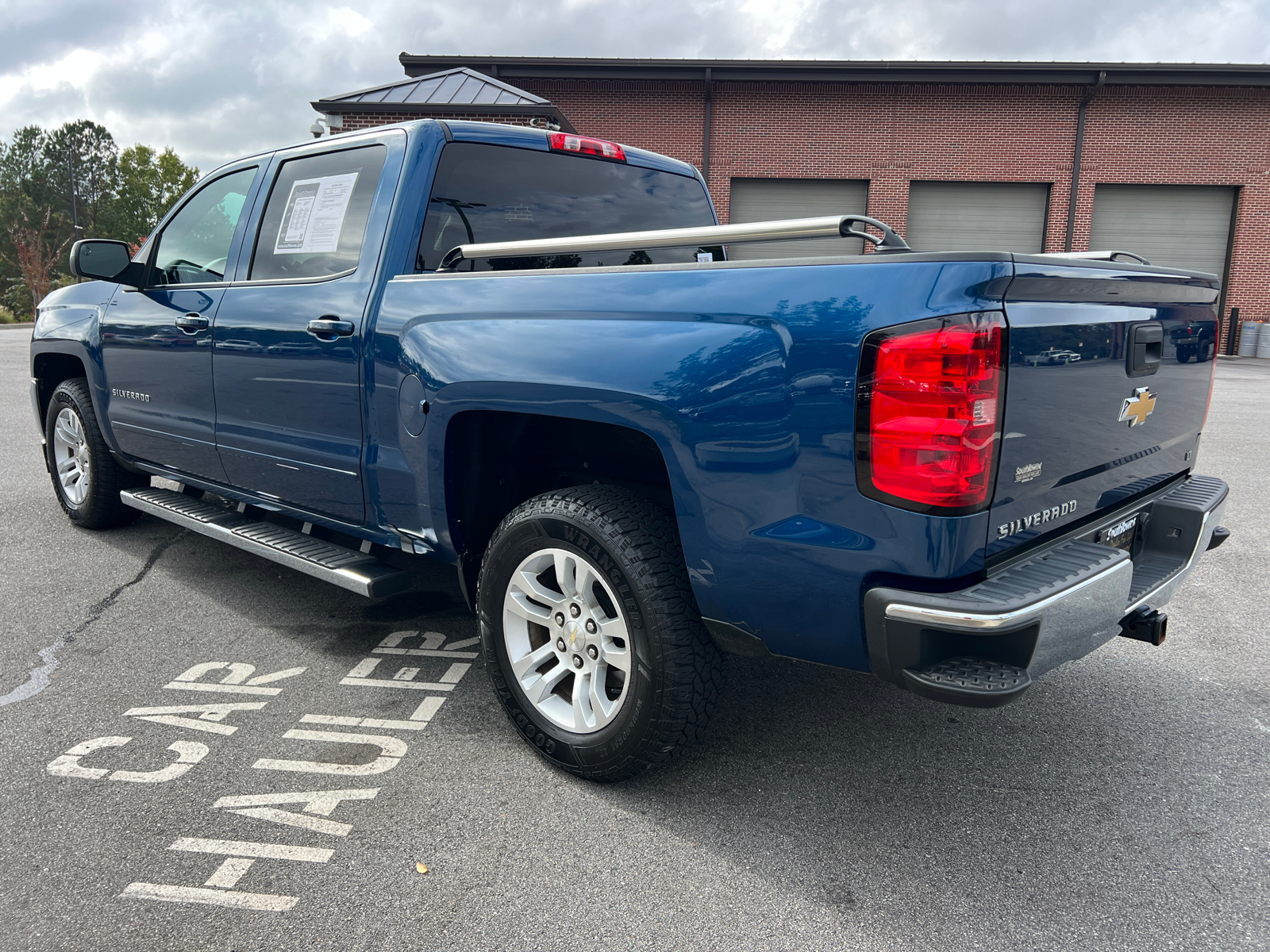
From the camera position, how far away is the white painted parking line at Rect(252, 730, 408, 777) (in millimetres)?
2725

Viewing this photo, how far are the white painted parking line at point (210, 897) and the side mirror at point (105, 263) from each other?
297 cm

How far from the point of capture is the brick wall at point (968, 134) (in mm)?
21422

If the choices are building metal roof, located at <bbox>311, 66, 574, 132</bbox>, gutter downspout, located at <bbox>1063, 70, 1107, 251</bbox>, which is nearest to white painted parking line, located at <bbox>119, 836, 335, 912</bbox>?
building metal roof, located at <bbox>311, 66, 574, 132</bbox>

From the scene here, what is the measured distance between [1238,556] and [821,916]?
423cm

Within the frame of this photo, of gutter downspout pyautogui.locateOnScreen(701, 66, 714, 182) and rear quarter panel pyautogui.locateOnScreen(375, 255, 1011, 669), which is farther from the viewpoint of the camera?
gutter downspout pyautogui.locateOnScreen(701, 66, 714, 182)

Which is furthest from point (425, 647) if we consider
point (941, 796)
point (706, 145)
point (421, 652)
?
point (706, 145)

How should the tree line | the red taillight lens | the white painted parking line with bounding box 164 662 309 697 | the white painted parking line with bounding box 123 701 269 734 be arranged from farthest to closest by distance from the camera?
1. the tree line
2. the red taillight lens
3. the white painted parking line with bounding box 164 662 309 697
4. the white painted parking line with bounding box 123 701 269 734

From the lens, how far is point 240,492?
13.0ft

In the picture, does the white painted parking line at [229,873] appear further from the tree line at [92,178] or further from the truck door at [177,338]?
the tree line at [92,178]

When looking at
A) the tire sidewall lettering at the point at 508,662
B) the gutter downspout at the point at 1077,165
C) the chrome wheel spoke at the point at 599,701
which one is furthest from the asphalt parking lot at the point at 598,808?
the gutter downspout at the point at 1077,165

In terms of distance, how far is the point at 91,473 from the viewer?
16.5 feet

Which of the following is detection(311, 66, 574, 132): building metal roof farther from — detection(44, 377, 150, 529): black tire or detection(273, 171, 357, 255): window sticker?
detection(273, 171, 357, 255): window sticker

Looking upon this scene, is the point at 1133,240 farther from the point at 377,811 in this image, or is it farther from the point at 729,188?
the point at 377,811

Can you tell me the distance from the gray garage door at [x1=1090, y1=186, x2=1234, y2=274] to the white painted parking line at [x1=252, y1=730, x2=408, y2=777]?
76.8 feet
